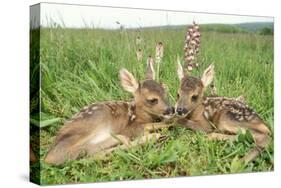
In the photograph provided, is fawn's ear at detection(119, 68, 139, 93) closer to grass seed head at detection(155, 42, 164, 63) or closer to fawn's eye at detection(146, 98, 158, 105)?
fawn's eye at detection(146, 98, 158, 105)

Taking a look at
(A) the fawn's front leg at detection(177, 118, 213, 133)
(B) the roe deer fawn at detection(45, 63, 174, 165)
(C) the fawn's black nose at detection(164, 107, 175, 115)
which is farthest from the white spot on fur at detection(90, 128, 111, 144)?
(A) the fawn's front leg at detection(177, 118, 213, 133)

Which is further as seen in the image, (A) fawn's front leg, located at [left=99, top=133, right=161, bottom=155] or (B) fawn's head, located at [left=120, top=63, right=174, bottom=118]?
(B) fawn's head, located at [left=120, top=63, right=174, bottom=118]

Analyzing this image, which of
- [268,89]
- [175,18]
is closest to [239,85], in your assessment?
[268,89]

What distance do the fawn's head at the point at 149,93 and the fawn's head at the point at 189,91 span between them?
0.34ft

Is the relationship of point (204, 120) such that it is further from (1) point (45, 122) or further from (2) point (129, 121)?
(1) point (45, 122)

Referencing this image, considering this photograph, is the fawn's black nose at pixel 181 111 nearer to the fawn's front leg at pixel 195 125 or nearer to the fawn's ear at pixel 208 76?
the fawn's front leg at pixel 195 125

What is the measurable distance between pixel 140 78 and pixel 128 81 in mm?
107

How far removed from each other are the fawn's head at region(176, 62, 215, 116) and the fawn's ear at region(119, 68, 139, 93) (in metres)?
0.38

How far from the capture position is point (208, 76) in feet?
18.2

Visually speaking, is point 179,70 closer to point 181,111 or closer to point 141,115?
point 181,111

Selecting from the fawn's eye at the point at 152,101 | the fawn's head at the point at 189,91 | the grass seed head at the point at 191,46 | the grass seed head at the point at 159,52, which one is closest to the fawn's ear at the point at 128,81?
the fawn's eye at the point at 152,101

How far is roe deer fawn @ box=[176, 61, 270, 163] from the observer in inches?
214

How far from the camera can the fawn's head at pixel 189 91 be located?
5.41 metres

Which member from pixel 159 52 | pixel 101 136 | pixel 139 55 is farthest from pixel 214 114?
pixel 101 136
